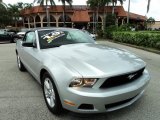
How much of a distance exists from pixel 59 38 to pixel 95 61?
1679 mm

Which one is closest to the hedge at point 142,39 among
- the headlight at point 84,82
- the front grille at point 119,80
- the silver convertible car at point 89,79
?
the silver convertible car at point 89,79

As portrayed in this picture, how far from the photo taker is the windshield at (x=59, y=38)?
4.62 metres

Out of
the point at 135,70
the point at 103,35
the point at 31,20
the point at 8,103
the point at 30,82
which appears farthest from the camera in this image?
the point at 31,20

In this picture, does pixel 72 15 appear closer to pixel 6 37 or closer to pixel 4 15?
pixel 4 15

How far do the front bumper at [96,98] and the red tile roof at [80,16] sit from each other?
44567mm

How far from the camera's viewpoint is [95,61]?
344 cm

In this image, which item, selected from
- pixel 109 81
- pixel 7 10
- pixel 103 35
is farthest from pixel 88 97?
pixel 7 10

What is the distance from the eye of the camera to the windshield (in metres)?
4.62

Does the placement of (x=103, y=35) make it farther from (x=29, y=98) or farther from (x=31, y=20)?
(x=31, y=20)

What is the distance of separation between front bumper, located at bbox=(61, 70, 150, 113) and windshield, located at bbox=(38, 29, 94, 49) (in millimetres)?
1801

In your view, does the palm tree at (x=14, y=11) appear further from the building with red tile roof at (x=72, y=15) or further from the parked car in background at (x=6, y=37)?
the parked car in background at (x=6, y=37)

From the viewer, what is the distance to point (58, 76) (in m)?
3.23

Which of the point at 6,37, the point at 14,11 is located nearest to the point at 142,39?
the point at 6,37

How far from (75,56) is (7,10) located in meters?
48.5
